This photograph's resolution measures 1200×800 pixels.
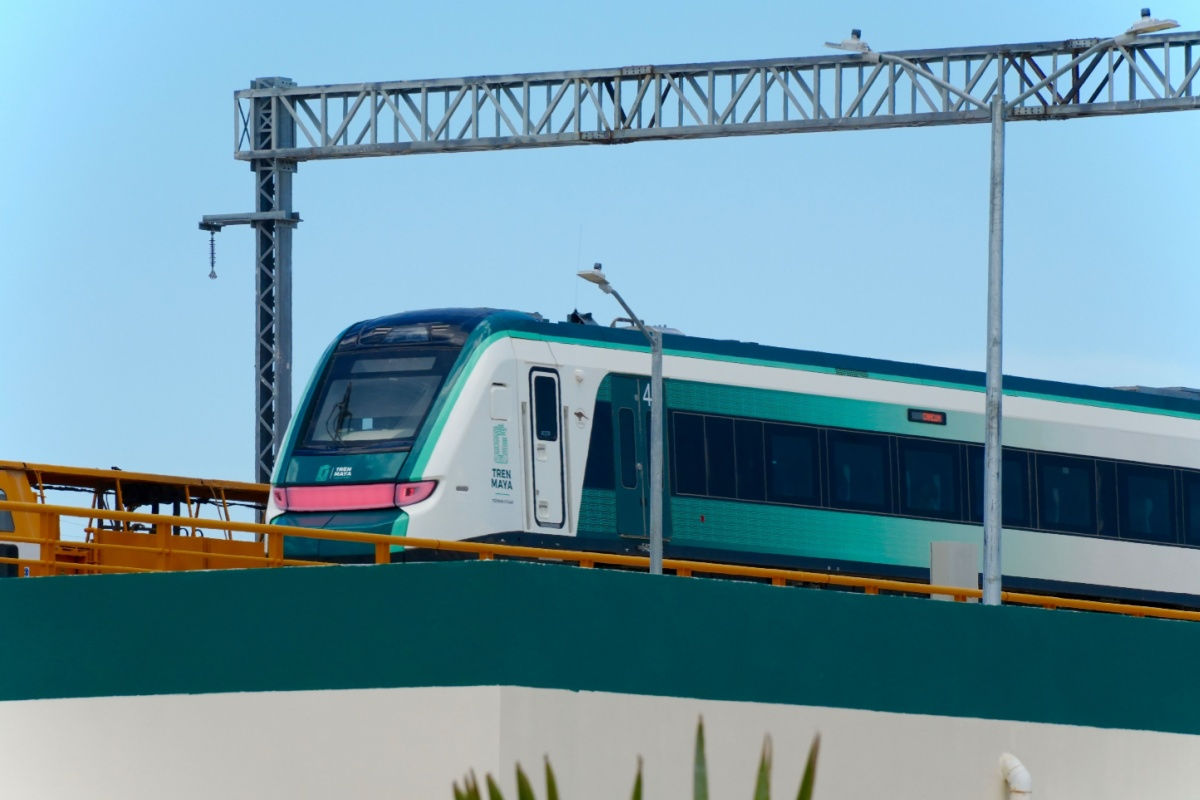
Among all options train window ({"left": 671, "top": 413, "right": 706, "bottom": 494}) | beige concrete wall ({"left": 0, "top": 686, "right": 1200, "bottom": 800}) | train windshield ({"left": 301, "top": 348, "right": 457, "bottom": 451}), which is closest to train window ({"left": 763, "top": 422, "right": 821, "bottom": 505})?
train window ({"left": 671, "top": 413, "right": 706, "bottom": 494})

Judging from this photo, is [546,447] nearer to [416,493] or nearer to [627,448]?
[627,448]

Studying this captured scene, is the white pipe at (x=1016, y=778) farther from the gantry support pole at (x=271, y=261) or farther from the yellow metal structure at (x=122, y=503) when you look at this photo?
the gantry support pole at (x=271, y=261)

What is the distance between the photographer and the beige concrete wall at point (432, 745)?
48.8 ft

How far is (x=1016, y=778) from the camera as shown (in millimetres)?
17438

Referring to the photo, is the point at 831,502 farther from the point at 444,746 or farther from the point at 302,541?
the point at 444,746

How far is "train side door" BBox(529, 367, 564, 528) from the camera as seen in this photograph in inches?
932

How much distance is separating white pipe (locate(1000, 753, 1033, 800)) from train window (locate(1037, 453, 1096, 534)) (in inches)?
441

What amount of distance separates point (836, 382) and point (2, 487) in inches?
413

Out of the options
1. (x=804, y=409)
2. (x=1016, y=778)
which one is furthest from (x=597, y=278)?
(x=1016, y=778)

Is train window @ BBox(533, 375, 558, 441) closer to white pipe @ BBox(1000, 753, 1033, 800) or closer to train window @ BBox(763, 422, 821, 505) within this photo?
train window @ BBox(763, 422, 821, 505)

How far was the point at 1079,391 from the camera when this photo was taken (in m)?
29.5

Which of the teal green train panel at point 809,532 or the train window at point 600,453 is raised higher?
the train window at point 600,453

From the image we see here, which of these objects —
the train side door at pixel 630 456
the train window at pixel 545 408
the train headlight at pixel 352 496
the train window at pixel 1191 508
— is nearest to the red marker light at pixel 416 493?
the train headlight at pixel 352 496

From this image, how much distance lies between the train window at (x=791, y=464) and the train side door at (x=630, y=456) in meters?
1.74
